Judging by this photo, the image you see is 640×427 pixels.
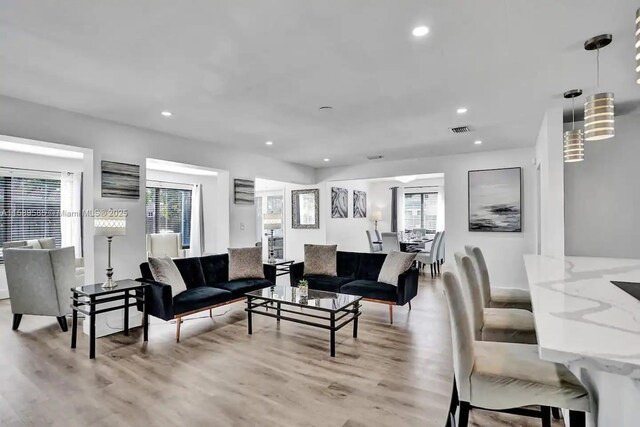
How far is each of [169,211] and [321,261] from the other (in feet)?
15.4

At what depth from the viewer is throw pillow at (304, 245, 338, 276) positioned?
5402mm

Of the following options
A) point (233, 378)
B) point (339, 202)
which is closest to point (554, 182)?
point (233, 378)

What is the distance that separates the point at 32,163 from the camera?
19.9ft

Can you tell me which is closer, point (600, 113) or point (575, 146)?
point (600, 113)

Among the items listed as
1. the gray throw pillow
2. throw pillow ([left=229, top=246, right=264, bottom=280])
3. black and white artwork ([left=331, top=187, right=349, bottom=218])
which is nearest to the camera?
the gray throw pillow

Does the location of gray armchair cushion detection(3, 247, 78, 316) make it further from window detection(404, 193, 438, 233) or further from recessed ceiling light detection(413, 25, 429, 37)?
window detection(404, 193, 438, 233)

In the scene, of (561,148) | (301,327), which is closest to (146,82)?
(301,327)

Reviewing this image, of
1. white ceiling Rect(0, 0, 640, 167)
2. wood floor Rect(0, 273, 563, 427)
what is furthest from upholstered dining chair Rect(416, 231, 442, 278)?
white ceiling Rect(0, 0, 640, 167)

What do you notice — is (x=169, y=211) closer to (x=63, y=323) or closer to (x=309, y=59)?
(x=63, y=323)

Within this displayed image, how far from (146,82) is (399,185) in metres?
8.69

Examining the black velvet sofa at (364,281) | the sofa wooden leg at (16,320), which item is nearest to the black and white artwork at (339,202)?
the black velvet sofa at (364,281)

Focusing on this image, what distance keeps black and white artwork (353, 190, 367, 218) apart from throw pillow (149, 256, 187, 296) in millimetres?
6370

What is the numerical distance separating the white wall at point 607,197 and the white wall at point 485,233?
1424mm

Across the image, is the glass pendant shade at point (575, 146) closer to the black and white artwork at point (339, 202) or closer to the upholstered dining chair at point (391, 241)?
the upholstered dining chair at point (391, 241)
